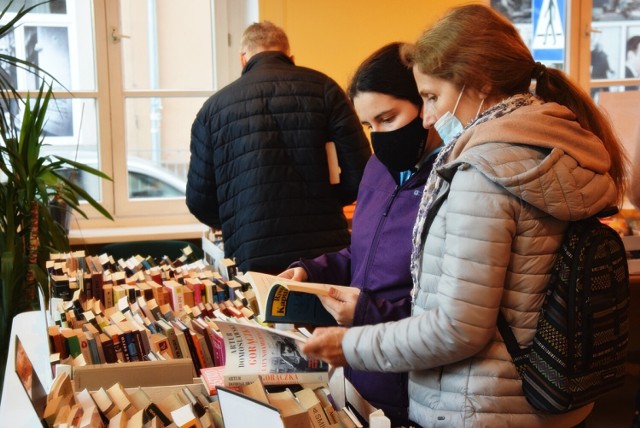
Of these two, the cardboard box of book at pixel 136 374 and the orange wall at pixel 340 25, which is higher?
the orange wall at pixel 340 25

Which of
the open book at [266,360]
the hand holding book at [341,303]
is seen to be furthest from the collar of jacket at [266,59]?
the open book at [266,360]

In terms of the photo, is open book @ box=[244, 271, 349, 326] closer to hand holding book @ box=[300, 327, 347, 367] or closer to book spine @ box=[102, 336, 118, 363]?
hand holding book @ box=[300, 327, 347, 367]

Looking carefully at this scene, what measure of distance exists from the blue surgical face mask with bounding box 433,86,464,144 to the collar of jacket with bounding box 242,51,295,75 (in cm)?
170

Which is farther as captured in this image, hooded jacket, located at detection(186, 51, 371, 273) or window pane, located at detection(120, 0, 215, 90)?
window pane, located at detection(120, 0, 215, 90)

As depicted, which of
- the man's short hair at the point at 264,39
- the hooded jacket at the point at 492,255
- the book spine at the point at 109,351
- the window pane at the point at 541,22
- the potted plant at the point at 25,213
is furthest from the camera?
the window pane at the point at 541,22

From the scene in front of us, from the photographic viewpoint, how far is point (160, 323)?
217cm

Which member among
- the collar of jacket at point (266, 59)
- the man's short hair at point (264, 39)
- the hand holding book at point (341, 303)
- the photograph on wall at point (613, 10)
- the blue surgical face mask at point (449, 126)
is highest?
the photograph on wall at point (613, 10)

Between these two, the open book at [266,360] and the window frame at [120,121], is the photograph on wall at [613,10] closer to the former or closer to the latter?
the window frame at [120,121]

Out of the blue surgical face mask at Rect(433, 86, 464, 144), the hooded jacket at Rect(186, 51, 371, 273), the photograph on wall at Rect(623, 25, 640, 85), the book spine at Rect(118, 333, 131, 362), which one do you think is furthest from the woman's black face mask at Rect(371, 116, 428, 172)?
the photograph on wall at Rect(623, 25, 640, 85)

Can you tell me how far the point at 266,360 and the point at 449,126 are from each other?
575mm

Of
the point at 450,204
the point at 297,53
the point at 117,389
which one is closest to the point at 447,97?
the point at 450,204

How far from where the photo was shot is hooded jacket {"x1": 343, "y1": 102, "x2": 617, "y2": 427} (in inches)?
51.2

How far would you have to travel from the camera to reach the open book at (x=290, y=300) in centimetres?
163

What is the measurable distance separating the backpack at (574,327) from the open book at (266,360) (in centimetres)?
41
